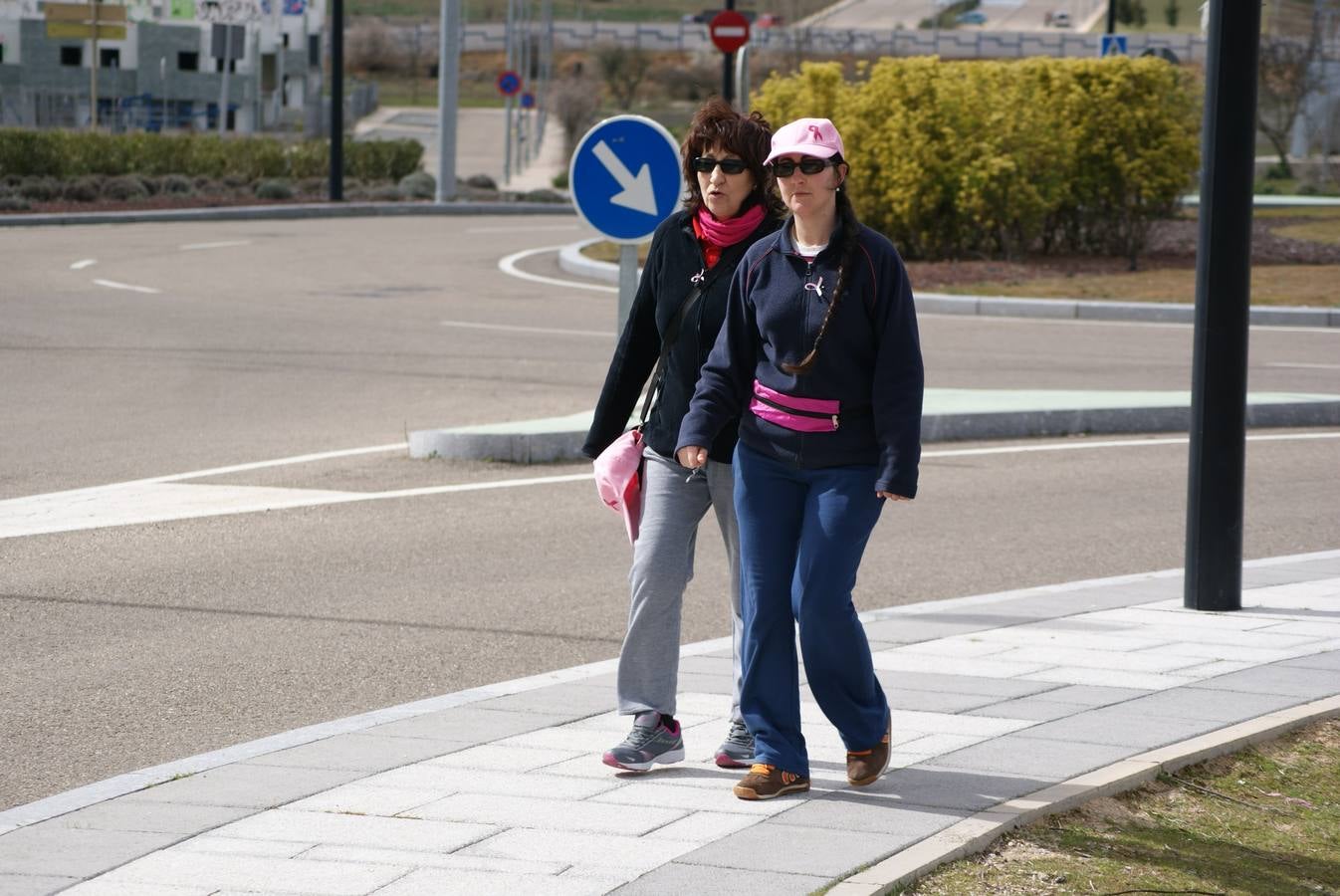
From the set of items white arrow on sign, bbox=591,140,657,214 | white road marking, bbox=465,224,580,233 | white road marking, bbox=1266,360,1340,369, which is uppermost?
white arrow on sign, bbox=591,140,657,214

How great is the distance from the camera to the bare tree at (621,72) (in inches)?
3349

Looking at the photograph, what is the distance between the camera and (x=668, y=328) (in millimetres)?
5301

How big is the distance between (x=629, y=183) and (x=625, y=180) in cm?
2

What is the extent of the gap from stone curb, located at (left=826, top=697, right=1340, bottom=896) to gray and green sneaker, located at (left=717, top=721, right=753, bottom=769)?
73 cm

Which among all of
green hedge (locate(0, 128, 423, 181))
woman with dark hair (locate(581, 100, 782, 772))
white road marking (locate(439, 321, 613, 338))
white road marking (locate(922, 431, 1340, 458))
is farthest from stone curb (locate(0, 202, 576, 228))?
woman with dark hair (locate(581, 100, 782, 772))

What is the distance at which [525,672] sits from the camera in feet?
21.7

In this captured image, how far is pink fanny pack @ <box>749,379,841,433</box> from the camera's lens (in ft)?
15.8

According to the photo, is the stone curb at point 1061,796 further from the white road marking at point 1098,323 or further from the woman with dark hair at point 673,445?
the white road marking at point 1098,323

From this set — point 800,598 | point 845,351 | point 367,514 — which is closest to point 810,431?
point 845,351

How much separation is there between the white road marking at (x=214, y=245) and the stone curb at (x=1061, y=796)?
69.4ft

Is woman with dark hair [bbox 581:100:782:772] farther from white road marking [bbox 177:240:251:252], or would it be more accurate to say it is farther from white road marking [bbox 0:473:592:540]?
white road marking [bbox 177:240:251:252]

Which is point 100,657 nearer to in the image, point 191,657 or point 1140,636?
point 191,657

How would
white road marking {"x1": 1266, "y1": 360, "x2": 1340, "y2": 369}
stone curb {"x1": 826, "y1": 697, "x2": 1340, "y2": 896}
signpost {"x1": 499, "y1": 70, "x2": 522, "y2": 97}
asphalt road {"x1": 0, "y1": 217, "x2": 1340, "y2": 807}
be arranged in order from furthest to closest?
signpost {"x1": 499, "y1": 70, "x2": 522, "y2": 97} < white road marking {"x1": 1266, "y1": 360, "x2": 1340, "y2": 369} < asphalt road {"x1": 0, "y1": 217, "x2": 1340, "y2": 807} < stone curb {"x1": 826, "y1": 697, "x2": 1340, "y2": 896}

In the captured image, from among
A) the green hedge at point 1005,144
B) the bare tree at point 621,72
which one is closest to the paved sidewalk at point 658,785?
the green hedge at point 1005,144
